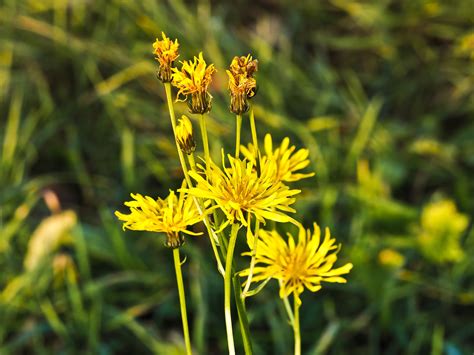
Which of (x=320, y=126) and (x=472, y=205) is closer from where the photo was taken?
(x=472, y=205)

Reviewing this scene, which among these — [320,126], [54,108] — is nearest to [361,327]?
[320,126]

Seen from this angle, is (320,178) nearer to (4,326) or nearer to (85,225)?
(85,225)

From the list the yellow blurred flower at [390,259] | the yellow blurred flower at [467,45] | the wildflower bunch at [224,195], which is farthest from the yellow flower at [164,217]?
the yellow blurred flower at [467,45]

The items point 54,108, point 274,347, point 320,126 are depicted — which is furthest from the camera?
point 54,108

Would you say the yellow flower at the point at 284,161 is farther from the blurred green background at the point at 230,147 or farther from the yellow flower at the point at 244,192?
the blurred green background at the point at 230,147

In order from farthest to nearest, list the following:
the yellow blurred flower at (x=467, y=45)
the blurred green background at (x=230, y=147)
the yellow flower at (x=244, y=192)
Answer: the yellow blurred flower at (x=467, y=45), the blurred green background at (x=230, y=147), the yellow flower at (x=244, y=192)

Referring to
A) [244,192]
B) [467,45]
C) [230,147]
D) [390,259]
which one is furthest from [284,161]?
[467,45]

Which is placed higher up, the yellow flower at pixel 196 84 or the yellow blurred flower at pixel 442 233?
the yellow blurred flower at pixel 442 233
